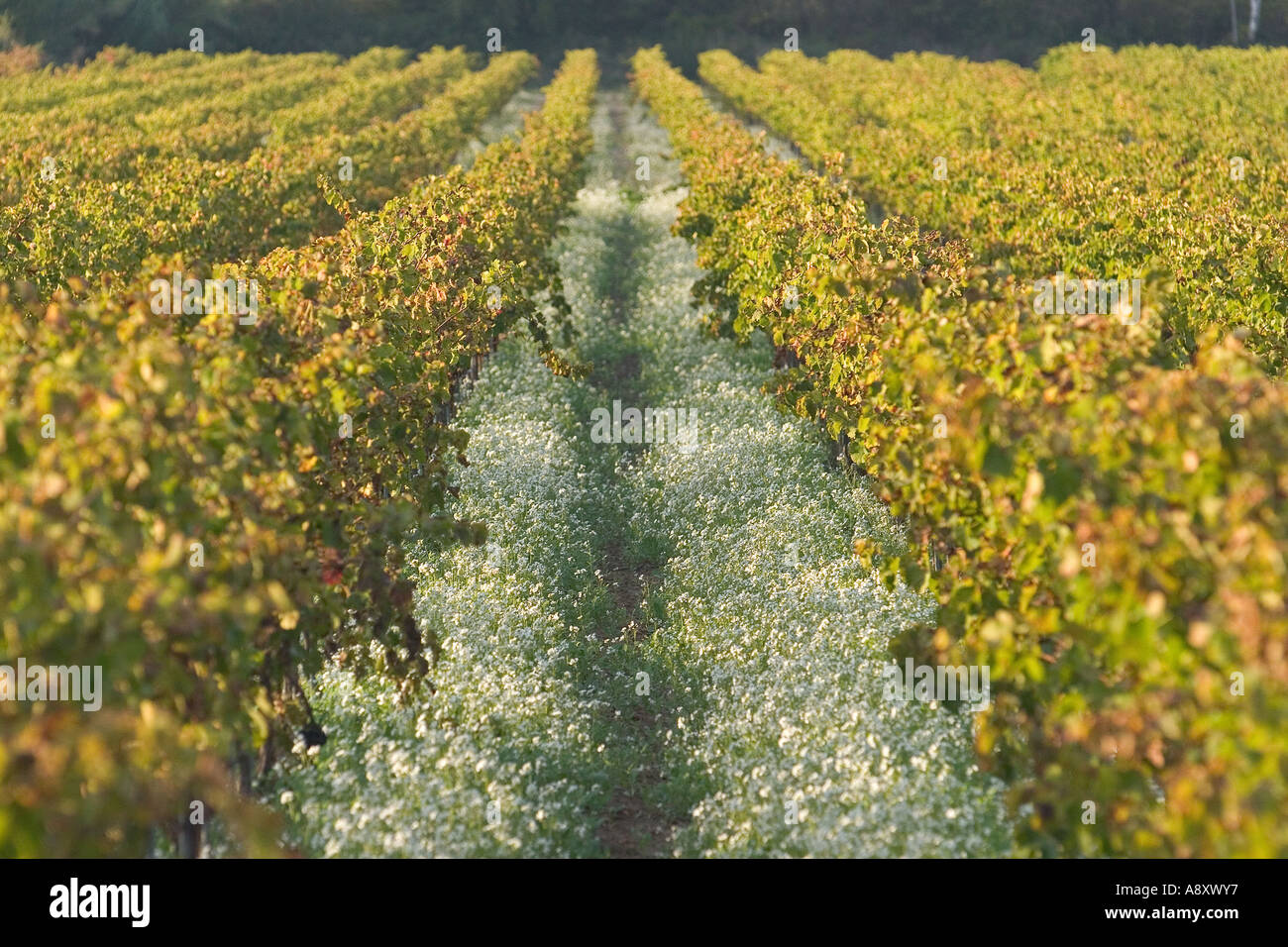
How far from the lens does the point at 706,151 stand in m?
24.5

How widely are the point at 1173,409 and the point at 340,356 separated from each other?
5.33 metres

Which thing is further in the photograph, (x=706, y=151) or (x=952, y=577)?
(x=706, y=151)

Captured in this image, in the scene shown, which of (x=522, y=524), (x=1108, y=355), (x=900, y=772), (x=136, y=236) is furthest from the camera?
(x=136, y=236)

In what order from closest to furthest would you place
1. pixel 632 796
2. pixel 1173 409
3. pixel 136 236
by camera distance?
pixel 1173 409, pixel 632 796, pixel 136 236

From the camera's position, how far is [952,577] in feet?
27.5

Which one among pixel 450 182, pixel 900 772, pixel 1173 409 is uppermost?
pixel 450 182

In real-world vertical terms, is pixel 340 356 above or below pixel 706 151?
below

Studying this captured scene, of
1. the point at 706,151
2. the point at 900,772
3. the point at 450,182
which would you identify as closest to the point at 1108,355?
the point at 900,772

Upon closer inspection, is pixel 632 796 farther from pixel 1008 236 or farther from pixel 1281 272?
pixel 1008 236

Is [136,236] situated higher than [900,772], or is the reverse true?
[136,236]
